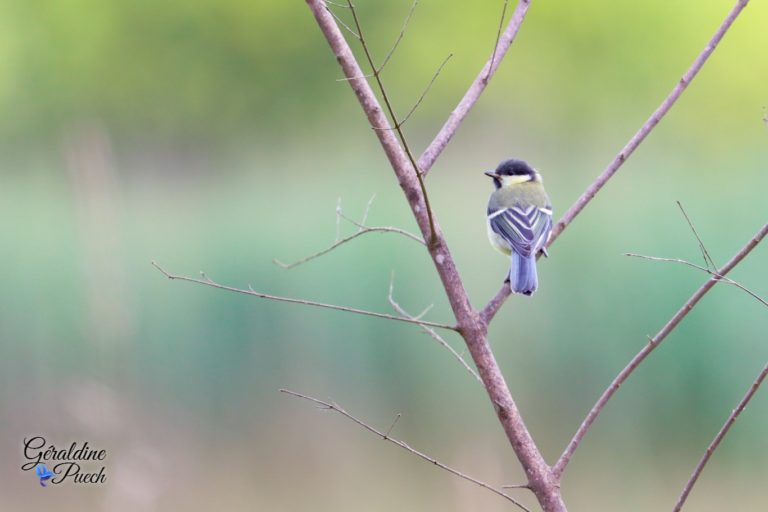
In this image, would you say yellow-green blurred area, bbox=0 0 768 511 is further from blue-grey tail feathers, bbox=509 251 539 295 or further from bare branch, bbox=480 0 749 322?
bare branch, bbox=480 0 749 322

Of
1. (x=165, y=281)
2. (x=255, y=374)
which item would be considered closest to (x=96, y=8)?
(x=165, y=281)

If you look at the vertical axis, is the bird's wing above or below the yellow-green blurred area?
above

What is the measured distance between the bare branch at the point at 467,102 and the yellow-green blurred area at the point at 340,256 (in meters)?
1.48

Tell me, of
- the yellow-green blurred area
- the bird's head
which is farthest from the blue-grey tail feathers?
the yellow-green blurred area

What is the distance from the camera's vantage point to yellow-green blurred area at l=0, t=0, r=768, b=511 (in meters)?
3.84

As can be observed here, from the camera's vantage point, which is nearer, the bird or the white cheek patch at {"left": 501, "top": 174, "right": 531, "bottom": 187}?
the bird

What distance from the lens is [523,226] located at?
2.08 metres

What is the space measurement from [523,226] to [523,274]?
36cm

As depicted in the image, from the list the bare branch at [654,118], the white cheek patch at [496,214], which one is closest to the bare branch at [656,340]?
the bare branch at [654,118]

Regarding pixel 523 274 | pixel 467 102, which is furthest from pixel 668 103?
pixel 523 274

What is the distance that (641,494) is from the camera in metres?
3.68

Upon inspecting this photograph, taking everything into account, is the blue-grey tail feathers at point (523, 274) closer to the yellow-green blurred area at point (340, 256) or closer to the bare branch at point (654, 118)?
the bare branch at point (654, 118)

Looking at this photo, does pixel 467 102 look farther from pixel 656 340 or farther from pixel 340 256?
pixel 340 256

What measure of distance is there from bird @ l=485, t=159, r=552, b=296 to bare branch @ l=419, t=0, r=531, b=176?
58 cm
